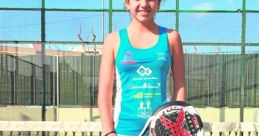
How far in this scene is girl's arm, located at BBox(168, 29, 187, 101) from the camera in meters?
1.88

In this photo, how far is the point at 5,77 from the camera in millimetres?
9664

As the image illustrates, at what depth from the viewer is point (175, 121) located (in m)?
1.71

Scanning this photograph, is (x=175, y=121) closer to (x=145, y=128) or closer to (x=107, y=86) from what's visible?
(x=145, y=128)

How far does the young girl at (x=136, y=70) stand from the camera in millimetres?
1788

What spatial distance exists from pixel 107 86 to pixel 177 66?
282 millimetres

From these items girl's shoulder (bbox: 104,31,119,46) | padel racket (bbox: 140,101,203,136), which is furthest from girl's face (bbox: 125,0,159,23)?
padel racket (bbox: 140,101,203,136)

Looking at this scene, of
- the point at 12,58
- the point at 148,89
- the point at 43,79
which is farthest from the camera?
the point at 12,58

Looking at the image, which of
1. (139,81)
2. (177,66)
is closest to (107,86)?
(139,81)

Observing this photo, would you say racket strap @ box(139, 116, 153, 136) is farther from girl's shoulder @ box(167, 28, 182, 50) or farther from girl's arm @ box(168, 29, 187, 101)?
girl's shoulder @ box(167, 28, 182, 50)

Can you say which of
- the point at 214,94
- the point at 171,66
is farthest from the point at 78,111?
the point at 171,66

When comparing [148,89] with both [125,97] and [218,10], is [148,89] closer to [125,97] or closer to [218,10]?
[125,97]

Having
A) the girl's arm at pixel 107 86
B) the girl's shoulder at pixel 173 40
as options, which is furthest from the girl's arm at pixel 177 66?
the girl's arm at pixel 107 86

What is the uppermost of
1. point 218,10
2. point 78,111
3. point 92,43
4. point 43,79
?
point 218,10

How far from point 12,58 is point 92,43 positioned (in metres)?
2.08
